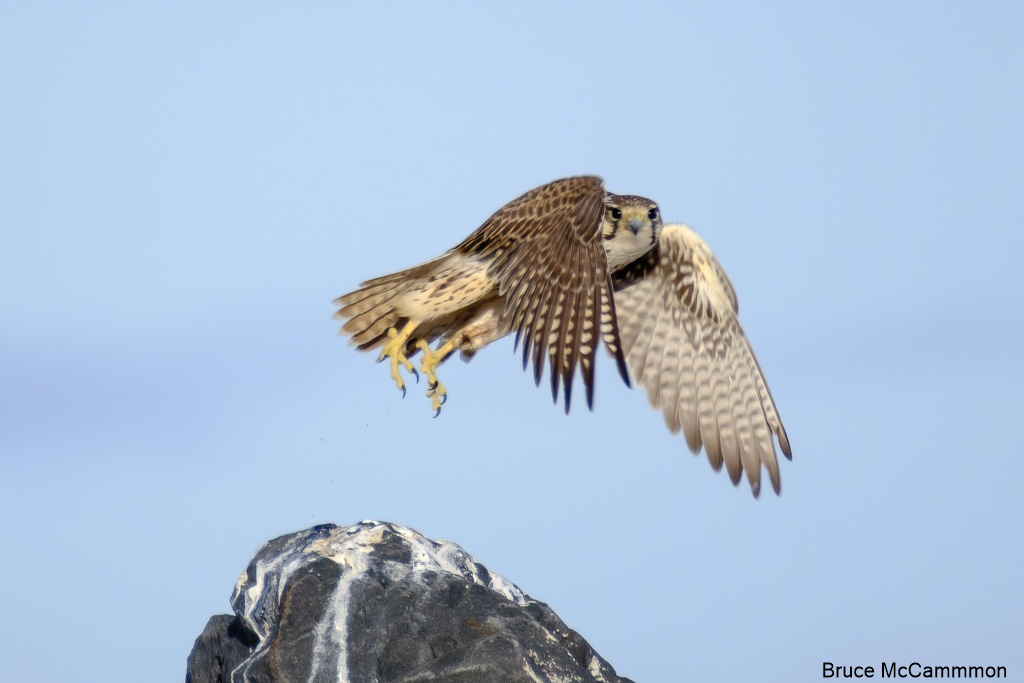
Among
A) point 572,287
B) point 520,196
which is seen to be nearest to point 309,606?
point 572,287

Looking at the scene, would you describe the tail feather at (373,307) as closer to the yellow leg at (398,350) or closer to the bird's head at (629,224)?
the yellow leg at (398,350)

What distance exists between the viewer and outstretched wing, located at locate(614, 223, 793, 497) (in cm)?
861

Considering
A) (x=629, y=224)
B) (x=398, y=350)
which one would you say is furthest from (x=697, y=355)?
(x=398, y=350)

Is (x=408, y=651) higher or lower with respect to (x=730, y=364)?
lower

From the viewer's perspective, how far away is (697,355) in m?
9.00

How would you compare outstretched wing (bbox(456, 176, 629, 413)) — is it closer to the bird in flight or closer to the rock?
the bird in flight

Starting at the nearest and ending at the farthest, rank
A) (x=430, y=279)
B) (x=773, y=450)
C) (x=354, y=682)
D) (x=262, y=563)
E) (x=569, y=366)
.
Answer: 1. (x=354, y=682)
2. (x=262, y=563)
3. (x=569, y=366)
4. (x=430, y=279)
5. (x=773, y=450)

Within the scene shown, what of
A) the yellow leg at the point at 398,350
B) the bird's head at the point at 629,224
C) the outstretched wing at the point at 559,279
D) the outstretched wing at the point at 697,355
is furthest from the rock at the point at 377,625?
the outstretched wing at the point at 697,355

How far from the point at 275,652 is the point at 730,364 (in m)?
4.74

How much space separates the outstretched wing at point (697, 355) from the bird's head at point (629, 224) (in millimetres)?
802

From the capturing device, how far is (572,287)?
260 inches

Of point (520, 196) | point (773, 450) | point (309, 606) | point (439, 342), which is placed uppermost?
point (520, 196)

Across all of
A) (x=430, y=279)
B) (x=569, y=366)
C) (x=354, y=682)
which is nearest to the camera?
(x=354, y=682)

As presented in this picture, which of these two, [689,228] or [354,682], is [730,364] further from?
[354,682]
